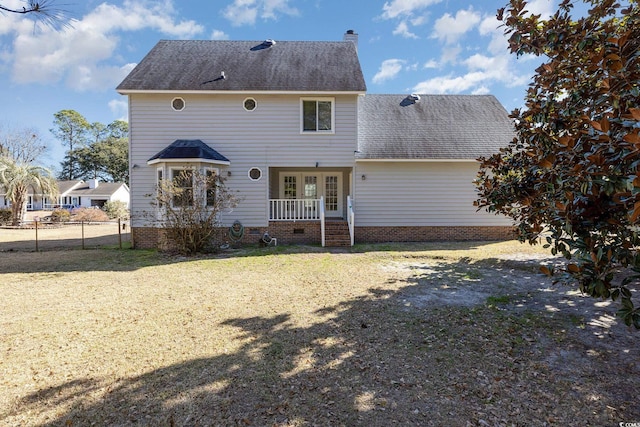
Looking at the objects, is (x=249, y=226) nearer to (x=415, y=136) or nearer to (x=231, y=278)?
(x=231, y=278)

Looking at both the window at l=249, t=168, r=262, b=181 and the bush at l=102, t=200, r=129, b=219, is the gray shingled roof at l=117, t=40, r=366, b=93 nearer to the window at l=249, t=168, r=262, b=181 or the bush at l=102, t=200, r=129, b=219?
the window at l=249, t=168, r=262, b=181

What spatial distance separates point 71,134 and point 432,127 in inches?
2391

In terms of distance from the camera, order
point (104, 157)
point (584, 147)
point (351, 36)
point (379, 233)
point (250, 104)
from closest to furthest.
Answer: point (584, 147) < point (250, 104) < point (379, 233) < point (351, 36) < point (104, 157)

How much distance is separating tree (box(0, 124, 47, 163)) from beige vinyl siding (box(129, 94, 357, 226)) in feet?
97.7

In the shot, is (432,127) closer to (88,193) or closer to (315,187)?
(315,187)

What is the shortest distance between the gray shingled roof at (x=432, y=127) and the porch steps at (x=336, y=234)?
2711mm

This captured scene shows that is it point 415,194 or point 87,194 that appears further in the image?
point 87,194

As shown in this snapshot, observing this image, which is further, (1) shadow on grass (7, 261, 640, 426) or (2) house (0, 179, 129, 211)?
(2) house (0, 179, 129, 211)

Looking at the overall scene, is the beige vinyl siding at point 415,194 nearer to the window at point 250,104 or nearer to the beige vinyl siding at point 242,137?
the beige vinyl siding at point 242,137

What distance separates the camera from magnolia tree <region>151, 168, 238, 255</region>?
988 cm

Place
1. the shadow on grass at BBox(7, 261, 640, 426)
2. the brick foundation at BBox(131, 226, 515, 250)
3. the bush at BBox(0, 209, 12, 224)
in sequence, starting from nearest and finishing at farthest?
the shadow on grass at BBox(7, 261, 640, 426), the brick foundation at BBox(131, 226, 515, 250), the bush at BBox(0, 209, 12, 224)

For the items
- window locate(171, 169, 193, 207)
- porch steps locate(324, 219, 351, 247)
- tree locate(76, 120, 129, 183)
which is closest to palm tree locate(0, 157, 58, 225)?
window locate(171, 169, 193, 207)

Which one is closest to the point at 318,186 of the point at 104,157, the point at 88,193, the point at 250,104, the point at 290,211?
the point at 290,211

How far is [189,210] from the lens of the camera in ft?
32.5
